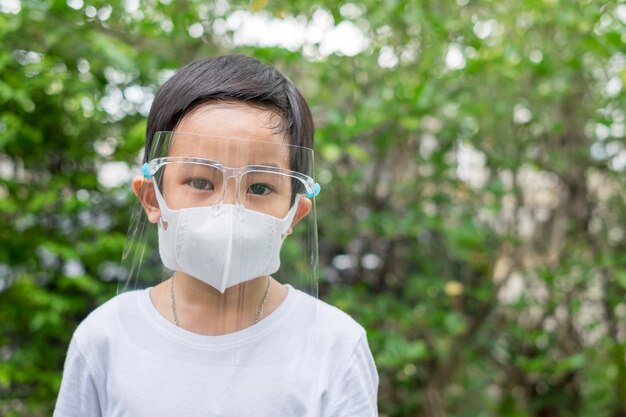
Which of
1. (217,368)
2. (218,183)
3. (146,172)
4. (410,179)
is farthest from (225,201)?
(410,179)

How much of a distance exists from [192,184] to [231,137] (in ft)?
0.39

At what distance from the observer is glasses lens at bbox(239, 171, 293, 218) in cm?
129

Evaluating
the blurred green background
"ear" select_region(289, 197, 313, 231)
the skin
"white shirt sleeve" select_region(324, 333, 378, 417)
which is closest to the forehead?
the skin

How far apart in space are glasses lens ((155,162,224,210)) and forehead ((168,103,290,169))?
0.07ft

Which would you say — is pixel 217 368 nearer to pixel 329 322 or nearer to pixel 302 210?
pixel 329 322

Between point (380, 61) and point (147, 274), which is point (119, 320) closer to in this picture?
point (147, 274)

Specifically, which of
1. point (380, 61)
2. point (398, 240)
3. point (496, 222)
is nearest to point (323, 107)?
point (380, 61)

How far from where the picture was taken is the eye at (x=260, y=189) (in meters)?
1.29

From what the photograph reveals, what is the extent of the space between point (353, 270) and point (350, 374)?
2.35 metres

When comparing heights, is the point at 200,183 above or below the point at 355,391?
above

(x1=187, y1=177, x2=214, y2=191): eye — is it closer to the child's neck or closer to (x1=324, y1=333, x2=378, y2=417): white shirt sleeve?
the child's neck

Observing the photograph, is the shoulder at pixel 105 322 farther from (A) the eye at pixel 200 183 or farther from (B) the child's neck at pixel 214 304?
(A) the eye at pixel 200 183

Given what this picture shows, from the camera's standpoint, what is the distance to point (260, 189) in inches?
51.5

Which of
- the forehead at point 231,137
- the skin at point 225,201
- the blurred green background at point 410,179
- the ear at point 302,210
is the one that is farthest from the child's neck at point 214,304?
the blurred green background at point 410,179
